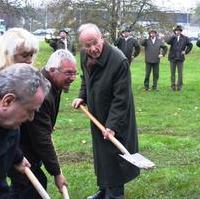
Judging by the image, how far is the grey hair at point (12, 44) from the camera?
13.5 feet

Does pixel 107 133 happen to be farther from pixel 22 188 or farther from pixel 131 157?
pixel 22 188

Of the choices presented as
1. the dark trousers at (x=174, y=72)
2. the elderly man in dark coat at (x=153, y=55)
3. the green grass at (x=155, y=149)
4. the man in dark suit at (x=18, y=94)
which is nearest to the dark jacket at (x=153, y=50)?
the elderly man in dark coat at (x=153, y=55)

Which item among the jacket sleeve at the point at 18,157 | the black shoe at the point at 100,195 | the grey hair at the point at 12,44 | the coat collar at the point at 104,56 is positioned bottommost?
the black shoe at the point at 100,195

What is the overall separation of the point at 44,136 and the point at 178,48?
46.3 ft

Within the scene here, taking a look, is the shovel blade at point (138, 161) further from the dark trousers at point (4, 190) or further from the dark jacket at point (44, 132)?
the dark trousers at point (4, 190)

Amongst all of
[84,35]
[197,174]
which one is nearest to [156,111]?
[197,174]

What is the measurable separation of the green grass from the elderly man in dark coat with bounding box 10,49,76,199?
1.96 meters

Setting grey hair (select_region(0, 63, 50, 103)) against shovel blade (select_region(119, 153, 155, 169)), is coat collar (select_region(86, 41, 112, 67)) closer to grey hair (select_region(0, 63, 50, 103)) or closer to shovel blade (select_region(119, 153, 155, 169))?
shovel blade (select_region(119, 153, 155, 169))

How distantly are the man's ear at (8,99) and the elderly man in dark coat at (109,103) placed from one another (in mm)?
2502

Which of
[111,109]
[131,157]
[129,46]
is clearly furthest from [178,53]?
[131,157]

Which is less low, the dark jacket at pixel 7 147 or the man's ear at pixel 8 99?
the man's ear at pixel 8 99

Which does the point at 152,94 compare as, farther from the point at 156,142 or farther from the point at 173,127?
the point at 156,142

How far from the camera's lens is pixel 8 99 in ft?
9.45

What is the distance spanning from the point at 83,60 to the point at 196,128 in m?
5.55
